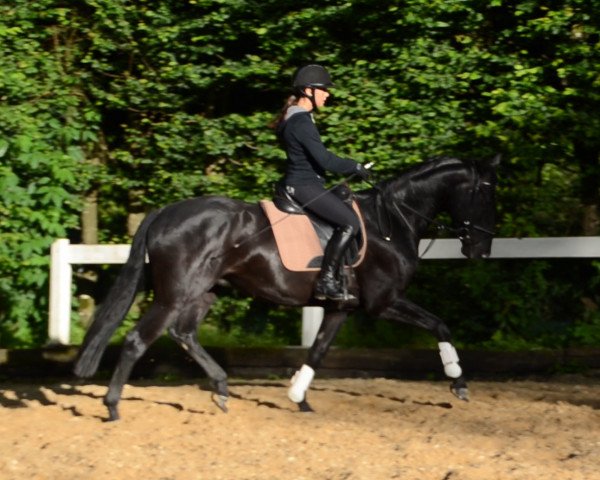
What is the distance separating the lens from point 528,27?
12.6 metres

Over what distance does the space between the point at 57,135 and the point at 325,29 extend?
346 cm

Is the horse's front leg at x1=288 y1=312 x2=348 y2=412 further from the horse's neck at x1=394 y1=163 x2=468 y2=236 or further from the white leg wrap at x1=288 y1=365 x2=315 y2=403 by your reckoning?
the horse's neck at x1=394 y1=163 x2=468 y2=236

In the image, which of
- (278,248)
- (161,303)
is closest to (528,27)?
(278,248)

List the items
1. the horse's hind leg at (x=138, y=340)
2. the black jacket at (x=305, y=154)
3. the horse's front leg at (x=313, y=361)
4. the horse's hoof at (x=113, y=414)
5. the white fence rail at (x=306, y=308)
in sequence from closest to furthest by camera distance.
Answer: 1. the horse's hoof at (x=113, y=414)
2. the horse's hind leg at (x=138, y=340)
3. the black jacket at (x=305, y=154)
4. the horse's front leg at (x=313, y=361)
5. the white fence rail at (x=306, y=308)

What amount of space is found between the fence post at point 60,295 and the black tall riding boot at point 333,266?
15.0ft

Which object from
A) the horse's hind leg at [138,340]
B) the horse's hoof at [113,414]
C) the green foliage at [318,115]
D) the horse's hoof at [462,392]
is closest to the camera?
the horse's hoof at [113,414]

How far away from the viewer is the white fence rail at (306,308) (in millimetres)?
11766

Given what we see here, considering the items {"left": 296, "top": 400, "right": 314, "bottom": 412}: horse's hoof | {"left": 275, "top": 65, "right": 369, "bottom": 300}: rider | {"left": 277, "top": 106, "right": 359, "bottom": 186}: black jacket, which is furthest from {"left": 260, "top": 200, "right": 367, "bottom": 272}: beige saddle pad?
{"left": 296, "top": 400, "right": 314, "bottom": 412}: horse's hoof

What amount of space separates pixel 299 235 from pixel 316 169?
580 millimetres

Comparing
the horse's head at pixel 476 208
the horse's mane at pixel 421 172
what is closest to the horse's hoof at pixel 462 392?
the horse's head at pixel 476 208

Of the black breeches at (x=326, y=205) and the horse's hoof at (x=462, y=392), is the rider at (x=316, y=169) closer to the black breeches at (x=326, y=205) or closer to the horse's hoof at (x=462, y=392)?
the black breeches at (x=326, y=205)

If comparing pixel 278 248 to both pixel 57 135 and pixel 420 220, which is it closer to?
pixel 420 220

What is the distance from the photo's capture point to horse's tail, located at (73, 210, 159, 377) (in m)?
8.91

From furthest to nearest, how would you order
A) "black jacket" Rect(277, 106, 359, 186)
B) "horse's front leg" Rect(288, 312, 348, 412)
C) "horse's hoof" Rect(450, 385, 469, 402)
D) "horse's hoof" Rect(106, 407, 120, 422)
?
"horse's hoof" Rect(450, 385, 469, 402) < "horse's front leg" Rect(288, 312, 348, 412) < "black jacket" Rect(277, 106, 359, 186) < "horse's hoof" Rect(106, 407, 120, 422)
